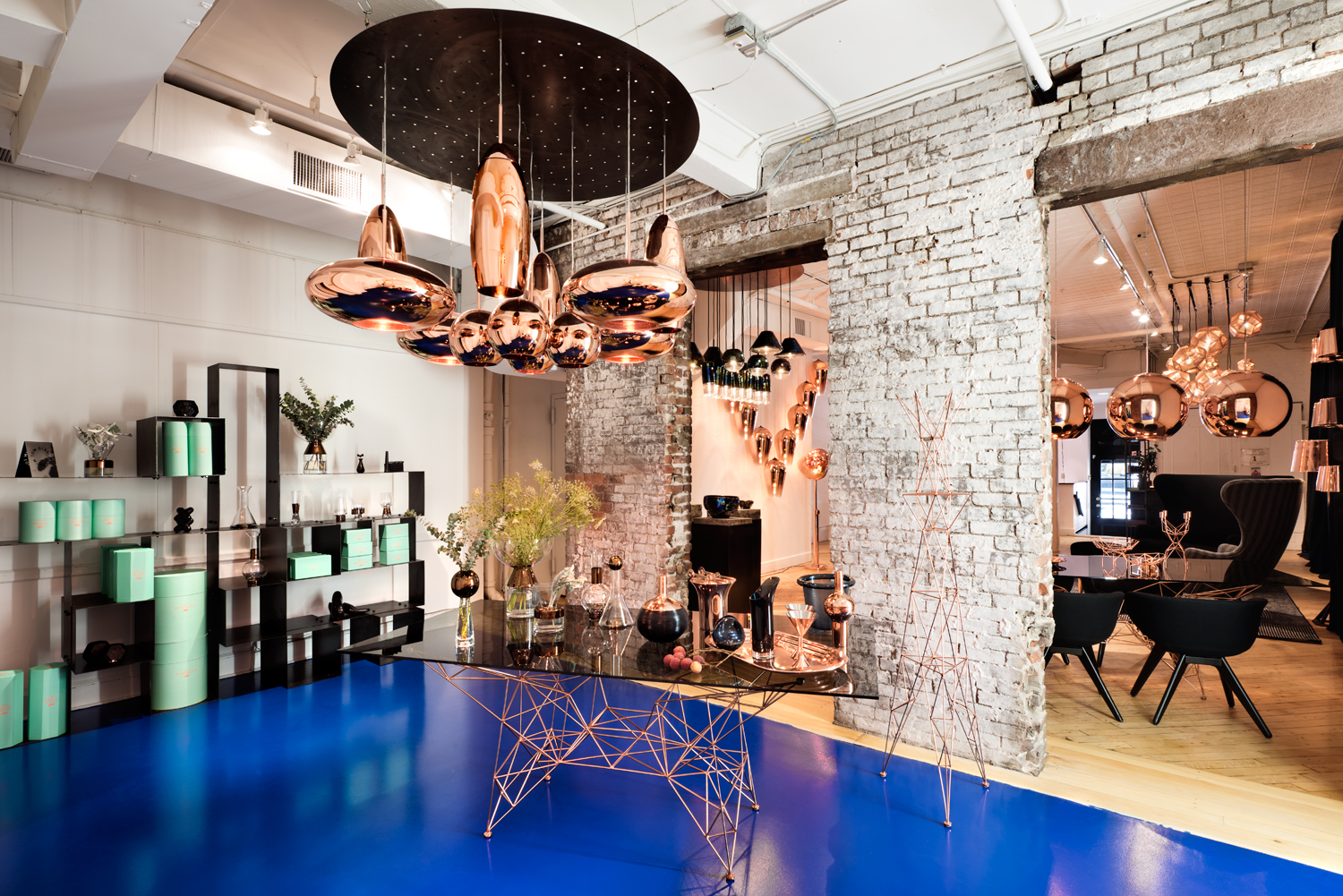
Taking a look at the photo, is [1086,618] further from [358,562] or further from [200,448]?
[200,448]

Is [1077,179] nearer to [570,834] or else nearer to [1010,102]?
[1010,102]

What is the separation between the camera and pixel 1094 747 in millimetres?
3828

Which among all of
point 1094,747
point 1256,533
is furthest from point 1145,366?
point 1094,747

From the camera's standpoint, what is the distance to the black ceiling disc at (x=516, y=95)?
204 centimetres

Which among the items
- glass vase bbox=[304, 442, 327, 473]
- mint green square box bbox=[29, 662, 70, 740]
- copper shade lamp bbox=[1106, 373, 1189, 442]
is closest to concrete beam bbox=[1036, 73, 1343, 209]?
copper shade lamp bbox=[1106, 373, 1189, 442]

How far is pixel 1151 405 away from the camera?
4809 millimetres

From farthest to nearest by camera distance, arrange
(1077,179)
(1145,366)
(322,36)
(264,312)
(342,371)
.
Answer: (1145,366) → (342,371) → (264,312) → (322,36) → (1077,179)

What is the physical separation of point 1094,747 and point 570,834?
3.03 meters

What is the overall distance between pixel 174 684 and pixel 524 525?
2.93 metres

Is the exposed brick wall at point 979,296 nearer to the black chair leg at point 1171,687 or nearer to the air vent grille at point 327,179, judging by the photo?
the black chair leg at point 1171,687

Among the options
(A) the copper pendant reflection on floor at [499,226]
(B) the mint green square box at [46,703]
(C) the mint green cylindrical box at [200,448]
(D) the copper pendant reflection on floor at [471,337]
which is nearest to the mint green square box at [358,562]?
(C) the mint green cylindrical box at [200,448]

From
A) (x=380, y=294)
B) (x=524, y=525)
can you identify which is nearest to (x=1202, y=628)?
(x=524, y=525)

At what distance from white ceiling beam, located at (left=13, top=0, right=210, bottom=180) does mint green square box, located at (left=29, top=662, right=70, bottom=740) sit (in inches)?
117

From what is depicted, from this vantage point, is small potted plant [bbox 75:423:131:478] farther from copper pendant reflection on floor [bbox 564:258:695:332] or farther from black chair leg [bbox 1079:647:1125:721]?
black chair leg [bbox 1079:647:1125:721]
